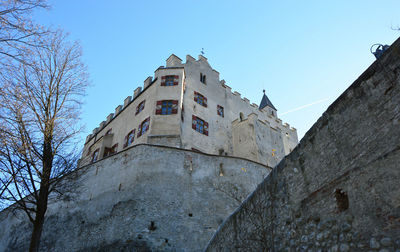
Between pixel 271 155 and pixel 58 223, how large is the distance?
1604cm

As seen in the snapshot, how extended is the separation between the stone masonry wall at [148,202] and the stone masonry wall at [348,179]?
8506mm

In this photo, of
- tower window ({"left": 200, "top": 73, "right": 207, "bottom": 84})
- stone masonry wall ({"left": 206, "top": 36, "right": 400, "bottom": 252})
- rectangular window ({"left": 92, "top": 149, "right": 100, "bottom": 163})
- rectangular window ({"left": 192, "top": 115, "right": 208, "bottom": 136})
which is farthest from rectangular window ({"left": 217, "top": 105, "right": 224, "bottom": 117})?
stone masonry wall ({"left": 206, "top": 36, "right": 400, "bottom": 252})

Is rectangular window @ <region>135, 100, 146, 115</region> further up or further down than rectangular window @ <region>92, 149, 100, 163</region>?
further up

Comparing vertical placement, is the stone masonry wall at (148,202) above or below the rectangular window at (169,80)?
below

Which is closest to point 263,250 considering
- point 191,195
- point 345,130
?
point 345,130

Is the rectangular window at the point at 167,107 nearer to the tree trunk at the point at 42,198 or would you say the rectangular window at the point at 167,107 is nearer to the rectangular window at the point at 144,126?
the rectangular window at the point at 144,126

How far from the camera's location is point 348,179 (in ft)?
18.2

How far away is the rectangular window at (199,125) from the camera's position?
2402 centimetres

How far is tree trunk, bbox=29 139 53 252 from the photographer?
415 inches

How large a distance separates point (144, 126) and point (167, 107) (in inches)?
84.6

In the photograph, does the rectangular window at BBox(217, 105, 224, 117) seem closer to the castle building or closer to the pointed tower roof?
the castle building

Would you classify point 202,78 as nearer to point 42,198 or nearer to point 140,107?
point 140,107

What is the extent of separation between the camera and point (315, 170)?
21.2 feet

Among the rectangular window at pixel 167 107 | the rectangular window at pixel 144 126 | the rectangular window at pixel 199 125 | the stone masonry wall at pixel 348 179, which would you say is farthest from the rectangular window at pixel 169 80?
the stone masonry wall at pixel 348 179
